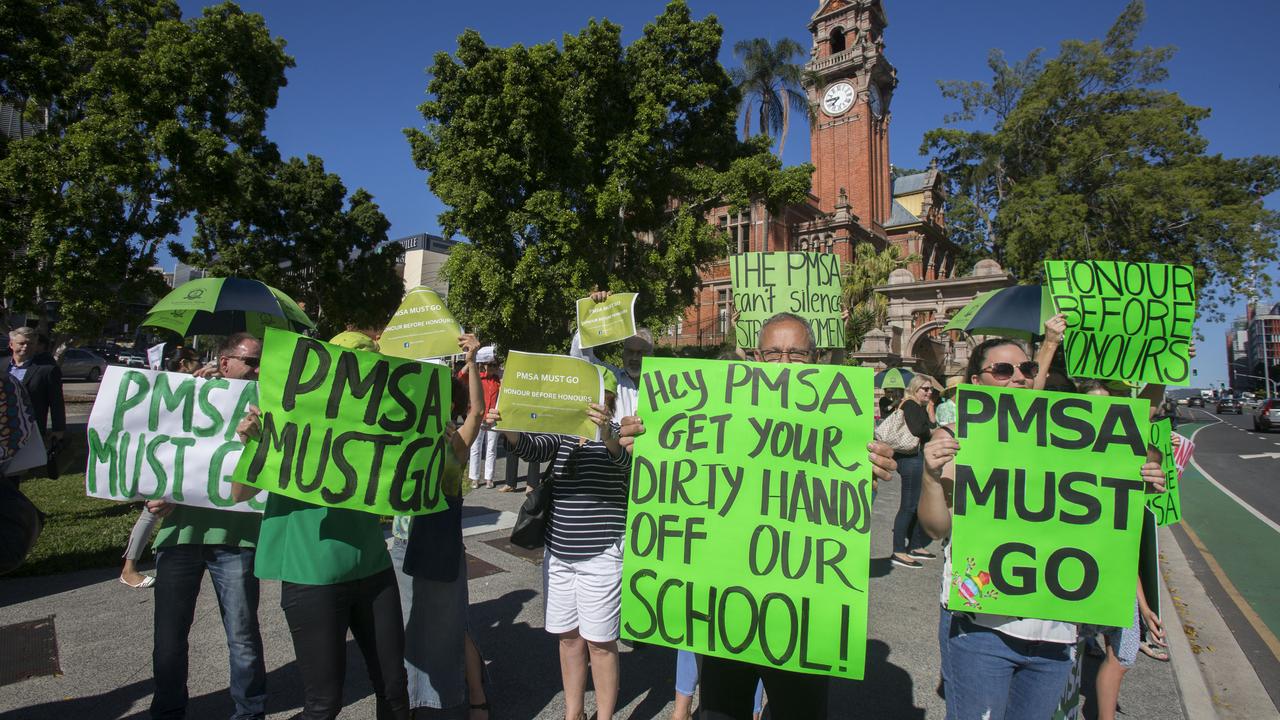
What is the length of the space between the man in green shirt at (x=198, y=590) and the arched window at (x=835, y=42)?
58.7 meters

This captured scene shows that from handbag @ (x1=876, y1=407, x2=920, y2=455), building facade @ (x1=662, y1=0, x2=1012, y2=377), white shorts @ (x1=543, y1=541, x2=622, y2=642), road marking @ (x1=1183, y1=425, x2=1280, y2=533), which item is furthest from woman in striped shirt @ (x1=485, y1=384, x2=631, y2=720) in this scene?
building facade @ (x1=662, y1=0, x2=1012, y2=377)

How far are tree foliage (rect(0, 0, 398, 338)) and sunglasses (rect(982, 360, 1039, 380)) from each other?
1692cm

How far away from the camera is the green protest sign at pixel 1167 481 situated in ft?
12.0

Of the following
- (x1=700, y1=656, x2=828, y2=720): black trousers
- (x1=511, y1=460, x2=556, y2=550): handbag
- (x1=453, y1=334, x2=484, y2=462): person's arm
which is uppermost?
(x1=453, y1=334, x2=484, y2=462): person's arm

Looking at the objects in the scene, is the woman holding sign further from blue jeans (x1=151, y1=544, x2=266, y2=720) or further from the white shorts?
blue jeans (x1=151, y1=544, x2=266, y2=720)

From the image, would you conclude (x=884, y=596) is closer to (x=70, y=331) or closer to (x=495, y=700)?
(x=495, y=700)

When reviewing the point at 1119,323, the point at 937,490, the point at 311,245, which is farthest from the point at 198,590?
the point at 311,245

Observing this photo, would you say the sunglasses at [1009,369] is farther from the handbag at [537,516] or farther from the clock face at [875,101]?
the clock face at [875,101]

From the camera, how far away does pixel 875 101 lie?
52.1m

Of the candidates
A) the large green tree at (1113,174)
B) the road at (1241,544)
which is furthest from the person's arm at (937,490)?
the large green tree at (1113,174)

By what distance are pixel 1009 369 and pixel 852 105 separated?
181 ft

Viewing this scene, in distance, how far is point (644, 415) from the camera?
279 centimetres

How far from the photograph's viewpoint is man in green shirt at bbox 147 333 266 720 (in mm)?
3082

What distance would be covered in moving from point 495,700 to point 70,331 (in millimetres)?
15482
